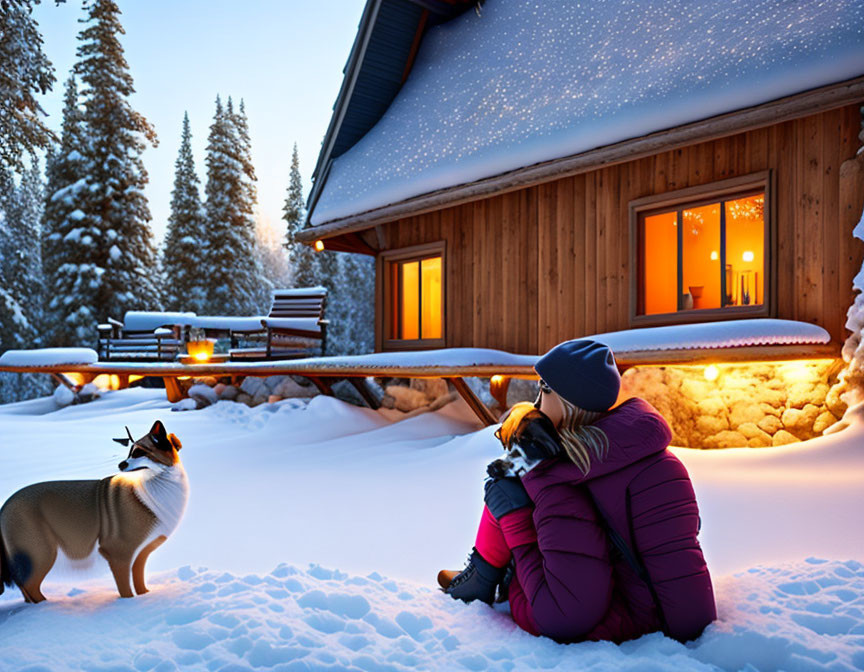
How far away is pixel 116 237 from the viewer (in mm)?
21828

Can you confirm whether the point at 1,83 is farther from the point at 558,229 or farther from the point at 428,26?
the point at 558,229

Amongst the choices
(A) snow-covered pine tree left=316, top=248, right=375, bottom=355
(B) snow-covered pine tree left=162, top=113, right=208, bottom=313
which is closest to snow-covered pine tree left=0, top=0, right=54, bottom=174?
(A) snow-covered pine tree left=316, top=248, right=375, bottom=355

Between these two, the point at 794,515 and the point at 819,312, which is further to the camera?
the point at 819,312

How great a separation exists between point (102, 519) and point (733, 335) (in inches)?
215

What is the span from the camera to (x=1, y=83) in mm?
10508

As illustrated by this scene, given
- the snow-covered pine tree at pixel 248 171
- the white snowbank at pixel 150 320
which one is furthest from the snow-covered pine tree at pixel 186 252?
the white snowbank at pixel 150 320

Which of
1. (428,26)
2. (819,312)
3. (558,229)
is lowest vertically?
(819,312)

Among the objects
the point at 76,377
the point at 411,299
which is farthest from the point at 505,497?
the point at 76,377

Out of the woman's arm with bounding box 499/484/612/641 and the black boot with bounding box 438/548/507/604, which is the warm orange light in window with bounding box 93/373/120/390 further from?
the woman's arm with bounding box 499/484/612/641

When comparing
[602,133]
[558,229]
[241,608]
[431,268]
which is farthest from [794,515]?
[431,268]

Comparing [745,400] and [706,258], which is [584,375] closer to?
[745,400]

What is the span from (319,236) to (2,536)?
885 centimetres

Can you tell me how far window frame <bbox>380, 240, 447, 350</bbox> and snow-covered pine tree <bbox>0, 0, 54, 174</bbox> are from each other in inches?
282

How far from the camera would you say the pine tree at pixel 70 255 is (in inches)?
836
